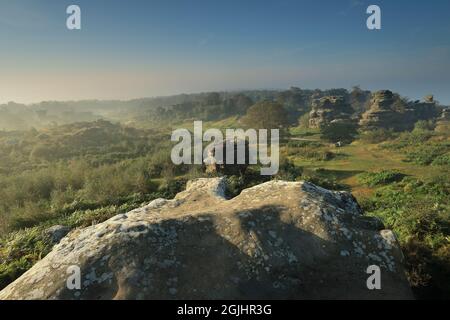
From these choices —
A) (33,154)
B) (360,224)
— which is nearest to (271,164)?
(360,224)

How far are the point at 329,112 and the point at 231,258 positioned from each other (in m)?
79.4

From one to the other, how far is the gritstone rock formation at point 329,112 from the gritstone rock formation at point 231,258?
238 feet

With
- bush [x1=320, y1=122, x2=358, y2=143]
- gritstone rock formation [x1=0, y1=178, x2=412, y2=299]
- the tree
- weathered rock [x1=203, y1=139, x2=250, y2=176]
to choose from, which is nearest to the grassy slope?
weathered rock [x1=203, y1=139, x2=250, y2=176]

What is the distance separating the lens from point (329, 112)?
265ft

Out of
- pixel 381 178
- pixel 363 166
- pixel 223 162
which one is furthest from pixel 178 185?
pixel 363 166

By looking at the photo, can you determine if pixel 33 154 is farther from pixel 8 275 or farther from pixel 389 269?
pixel 389 269

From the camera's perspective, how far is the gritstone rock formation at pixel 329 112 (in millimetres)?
78875

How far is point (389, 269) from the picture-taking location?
6379mm

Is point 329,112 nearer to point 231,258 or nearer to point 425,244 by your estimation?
point 425,244

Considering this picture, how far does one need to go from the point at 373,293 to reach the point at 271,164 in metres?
20.1

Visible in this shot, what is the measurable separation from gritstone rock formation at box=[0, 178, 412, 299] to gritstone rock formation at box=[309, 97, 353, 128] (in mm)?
72524

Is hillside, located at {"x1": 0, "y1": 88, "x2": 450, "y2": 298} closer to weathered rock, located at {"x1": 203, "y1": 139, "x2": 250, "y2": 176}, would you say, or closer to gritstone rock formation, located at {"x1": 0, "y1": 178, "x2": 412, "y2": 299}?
weathered rock, located at {"x1": 203, "y1": 139, "x2": 250, "y2": 176}

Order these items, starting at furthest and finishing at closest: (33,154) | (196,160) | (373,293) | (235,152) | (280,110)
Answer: (280,110) < (33,154) < (196,160) < (235,152) < (373,293)

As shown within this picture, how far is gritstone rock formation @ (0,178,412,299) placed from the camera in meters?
5.69
